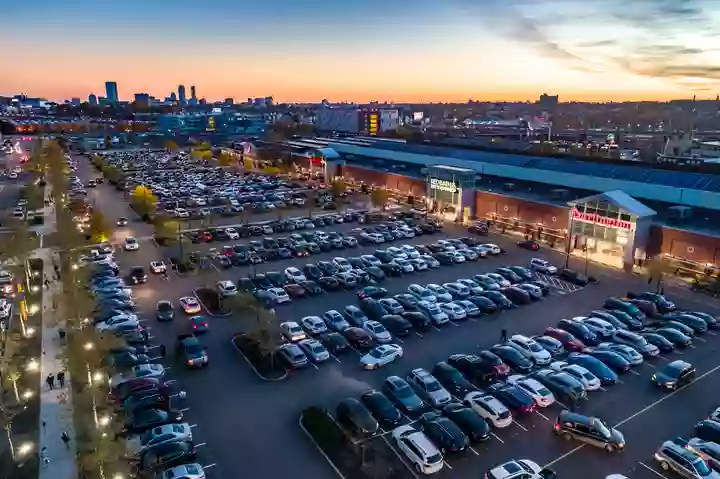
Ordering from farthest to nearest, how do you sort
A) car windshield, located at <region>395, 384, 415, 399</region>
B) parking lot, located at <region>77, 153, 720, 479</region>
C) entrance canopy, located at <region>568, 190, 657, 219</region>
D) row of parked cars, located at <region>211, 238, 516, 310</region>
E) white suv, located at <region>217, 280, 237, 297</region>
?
entrance canopy, located at <region>568, 190, 657, 219</region>
row of parked cars, located at <region>211, 238, 516, 310</region>
white suv, located at <region>217, 280, 237, 297</region>
car windshield, located at <region>395, 384, 415, 399</region>
parking lot, located at <region>77, 153, 720, 479</region>

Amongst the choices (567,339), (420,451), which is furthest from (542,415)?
(567,339)

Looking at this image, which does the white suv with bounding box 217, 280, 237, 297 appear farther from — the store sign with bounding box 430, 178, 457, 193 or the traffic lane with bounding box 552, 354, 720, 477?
the store sign with bounding box 430, 178, 457, 193

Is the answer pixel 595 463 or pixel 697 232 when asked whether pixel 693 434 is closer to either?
pixel 595 463

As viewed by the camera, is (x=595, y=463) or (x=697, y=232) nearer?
(x=595, y=463)

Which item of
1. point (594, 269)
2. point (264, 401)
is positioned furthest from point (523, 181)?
point (264, 401)

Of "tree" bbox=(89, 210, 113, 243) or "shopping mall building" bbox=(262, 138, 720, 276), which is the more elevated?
"shopping mall building" bbox=(262, 138, 720, 276)

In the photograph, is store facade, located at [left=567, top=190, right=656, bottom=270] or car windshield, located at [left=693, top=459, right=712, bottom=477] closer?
car windshield, located at [left=693, top=459, right=712, bottom=477]

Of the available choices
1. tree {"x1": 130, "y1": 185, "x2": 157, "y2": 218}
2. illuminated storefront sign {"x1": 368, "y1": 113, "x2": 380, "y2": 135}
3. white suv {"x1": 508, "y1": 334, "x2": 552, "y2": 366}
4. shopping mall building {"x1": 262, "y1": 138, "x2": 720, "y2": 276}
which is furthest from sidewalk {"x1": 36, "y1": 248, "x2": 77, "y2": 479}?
illuminated storefront sign {"x1": 368, "y1": 113, "x2": 380, "y2": 135}
